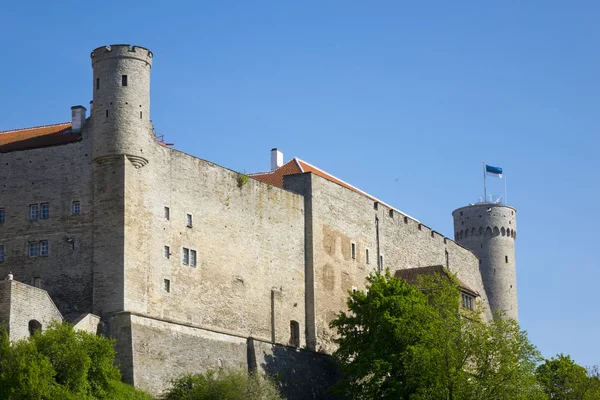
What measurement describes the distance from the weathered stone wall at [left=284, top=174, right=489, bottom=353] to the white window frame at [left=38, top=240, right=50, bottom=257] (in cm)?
1490

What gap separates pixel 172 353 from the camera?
176 feet

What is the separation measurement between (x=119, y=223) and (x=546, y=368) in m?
26.4

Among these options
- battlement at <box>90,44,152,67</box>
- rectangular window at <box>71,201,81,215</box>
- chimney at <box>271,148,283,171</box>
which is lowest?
rectangular window at <box>71,201,81,215</box>

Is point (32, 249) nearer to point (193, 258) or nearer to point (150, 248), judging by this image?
point (150, 248)

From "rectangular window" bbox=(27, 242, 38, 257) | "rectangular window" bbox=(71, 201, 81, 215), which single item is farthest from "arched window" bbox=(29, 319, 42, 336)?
"rectangular window" bbox=(71, 201, 81, 215)

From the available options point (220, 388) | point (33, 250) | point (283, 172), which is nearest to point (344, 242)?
point (283, 172)

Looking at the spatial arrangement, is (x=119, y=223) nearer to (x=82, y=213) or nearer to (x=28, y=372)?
(x=82, y=213)

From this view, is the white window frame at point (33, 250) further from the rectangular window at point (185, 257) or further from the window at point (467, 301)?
the window at point (467, 301)

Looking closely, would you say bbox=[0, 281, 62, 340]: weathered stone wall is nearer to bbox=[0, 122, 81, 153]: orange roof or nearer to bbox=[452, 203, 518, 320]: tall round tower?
bbox=[0, 122, 81, 153]: orange roof

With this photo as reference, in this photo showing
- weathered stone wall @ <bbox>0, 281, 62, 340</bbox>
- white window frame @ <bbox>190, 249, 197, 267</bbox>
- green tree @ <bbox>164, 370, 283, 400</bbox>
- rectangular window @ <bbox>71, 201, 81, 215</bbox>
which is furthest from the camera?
white window frame @ <bbox>190, 249, 197, 267</bbox>

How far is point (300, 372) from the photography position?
6091 cm

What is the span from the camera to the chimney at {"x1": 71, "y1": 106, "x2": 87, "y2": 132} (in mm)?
55750

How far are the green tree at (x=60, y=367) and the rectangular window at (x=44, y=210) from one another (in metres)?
7.53

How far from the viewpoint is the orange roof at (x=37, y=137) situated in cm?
5572
